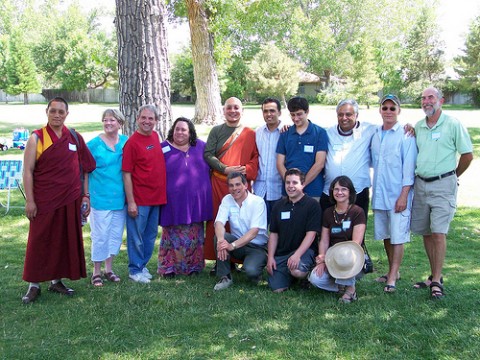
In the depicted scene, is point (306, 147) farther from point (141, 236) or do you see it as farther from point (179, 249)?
point (141, 236)

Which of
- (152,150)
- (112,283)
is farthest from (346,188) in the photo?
(112,283)

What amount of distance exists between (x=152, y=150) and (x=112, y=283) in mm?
1415

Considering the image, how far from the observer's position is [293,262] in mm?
4910

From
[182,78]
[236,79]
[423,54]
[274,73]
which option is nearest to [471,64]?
[423,54]

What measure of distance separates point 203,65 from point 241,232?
41.8 ft

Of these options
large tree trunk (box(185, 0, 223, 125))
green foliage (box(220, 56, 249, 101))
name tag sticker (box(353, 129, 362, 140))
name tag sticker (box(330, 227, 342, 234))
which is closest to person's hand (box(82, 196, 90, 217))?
name tag sticker (box(330, 227, 342, 234))

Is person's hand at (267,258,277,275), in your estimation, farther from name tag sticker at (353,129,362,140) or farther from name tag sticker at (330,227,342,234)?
name tag sticker at (353,129,362,140)

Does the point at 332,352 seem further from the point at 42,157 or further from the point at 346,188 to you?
the point at 42,157

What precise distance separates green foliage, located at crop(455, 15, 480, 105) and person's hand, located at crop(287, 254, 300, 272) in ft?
145

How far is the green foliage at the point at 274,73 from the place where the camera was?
45469 millimetres

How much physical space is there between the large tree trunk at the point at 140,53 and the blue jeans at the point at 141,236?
73.5 inches

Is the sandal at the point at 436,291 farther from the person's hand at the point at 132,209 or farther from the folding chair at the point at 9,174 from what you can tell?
the folding chair at the point at 9,174

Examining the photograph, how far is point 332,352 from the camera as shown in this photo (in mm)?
3715

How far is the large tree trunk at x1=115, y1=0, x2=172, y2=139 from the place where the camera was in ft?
21.9
